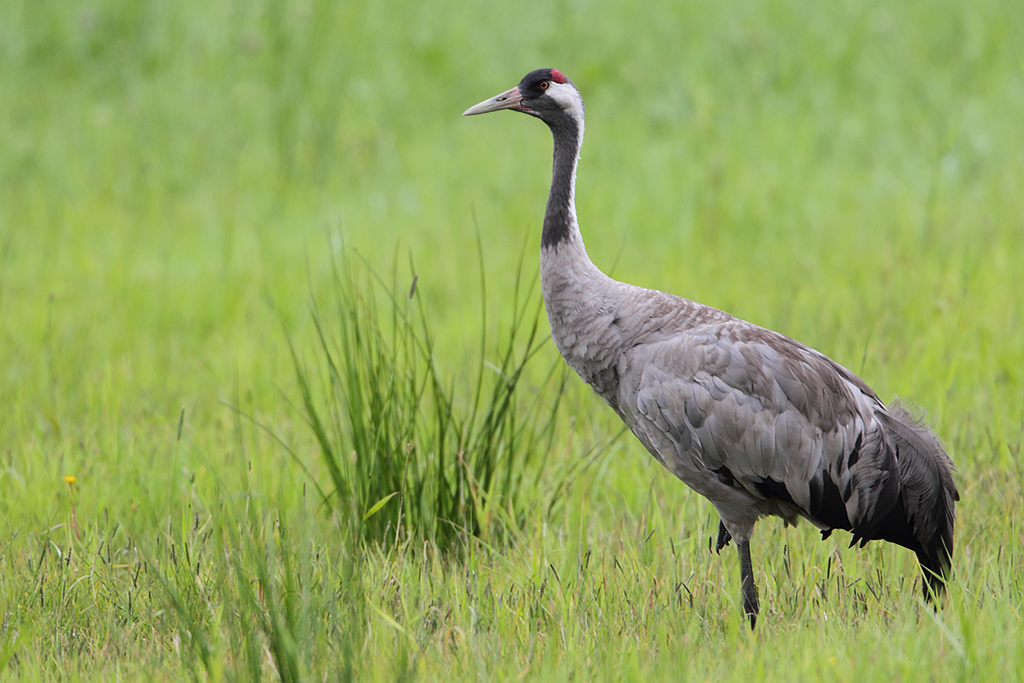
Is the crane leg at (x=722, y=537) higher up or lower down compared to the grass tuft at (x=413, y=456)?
lower down

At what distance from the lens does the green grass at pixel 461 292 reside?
10.4 ft

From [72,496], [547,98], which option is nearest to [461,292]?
[547,98]

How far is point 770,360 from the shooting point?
3.67 metres

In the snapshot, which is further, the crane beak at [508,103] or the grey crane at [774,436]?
the crane beak at [508,103]

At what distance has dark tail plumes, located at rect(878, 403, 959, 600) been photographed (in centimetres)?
356

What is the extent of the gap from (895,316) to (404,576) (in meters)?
3.86

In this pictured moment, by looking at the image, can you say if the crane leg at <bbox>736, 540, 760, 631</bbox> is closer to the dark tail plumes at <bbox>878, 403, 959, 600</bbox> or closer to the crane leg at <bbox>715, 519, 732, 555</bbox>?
the crane leg at <bbox>715, 519, 732, 555</bbox>

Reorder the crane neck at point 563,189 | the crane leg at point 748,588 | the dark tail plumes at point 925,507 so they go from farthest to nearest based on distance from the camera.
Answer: the crane neck at point 563,189 → the dark tail plumes at point 925,507 → the crane leg at point 748,588

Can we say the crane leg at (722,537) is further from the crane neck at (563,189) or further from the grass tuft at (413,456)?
the crane neck at (563,189)

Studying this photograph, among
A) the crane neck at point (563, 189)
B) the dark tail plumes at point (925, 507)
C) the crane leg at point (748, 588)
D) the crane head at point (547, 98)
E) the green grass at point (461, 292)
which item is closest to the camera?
the green grass at point (461, 292)

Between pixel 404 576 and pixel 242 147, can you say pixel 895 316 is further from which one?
pixel 242 147

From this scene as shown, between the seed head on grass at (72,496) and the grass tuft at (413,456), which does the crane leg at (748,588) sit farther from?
the seed head on grass at (72,496)

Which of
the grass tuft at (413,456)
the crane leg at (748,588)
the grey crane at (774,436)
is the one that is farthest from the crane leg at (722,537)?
the grass tuft at (413,456)

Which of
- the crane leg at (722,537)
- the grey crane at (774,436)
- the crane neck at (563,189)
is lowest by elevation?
the crane leg at (722,537)
